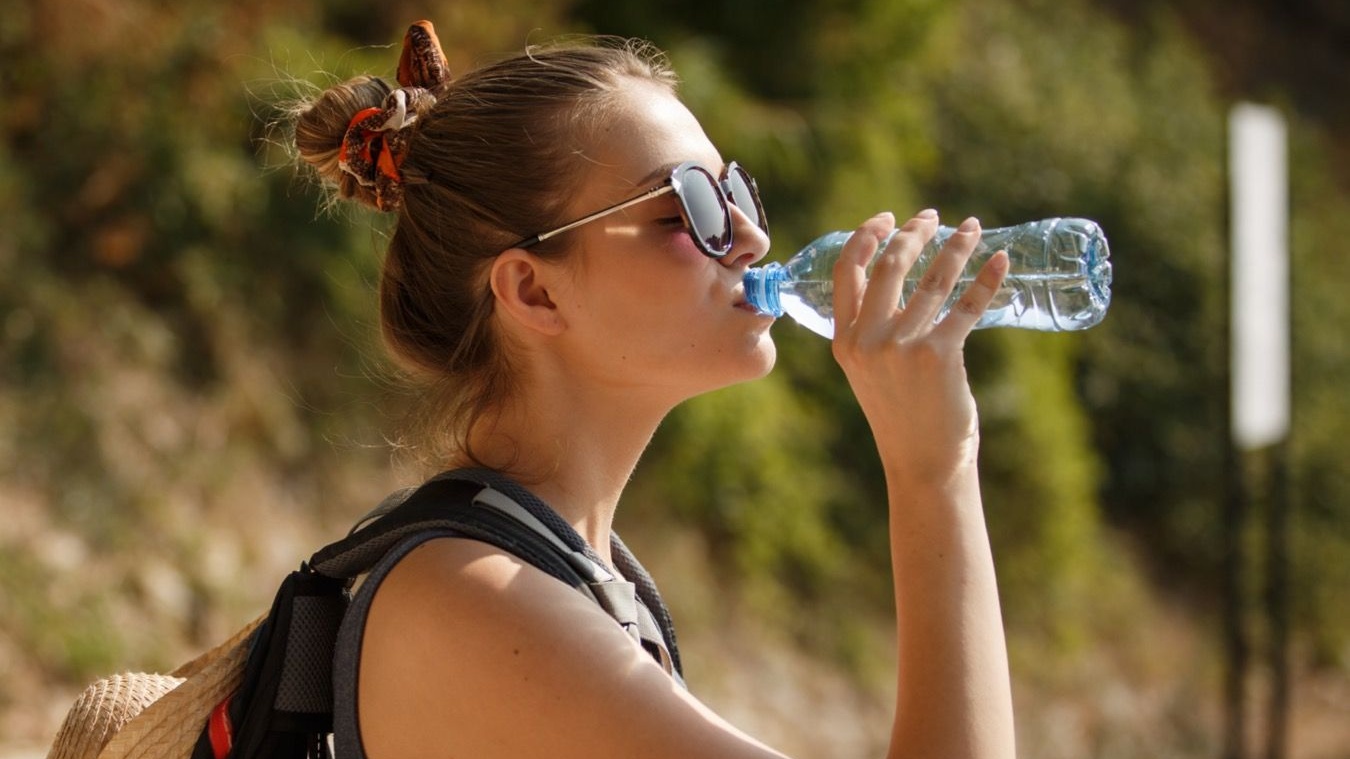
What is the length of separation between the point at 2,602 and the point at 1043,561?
5.51 meters

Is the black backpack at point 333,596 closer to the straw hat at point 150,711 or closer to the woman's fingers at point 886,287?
the straw hat at point 150,711

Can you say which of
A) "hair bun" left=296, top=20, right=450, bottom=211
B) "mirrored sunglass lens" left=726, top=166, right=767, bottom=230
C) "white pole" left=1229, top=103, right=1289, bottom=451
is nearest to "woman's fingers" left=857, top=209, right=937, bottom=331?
"mirrored sunglass lens" left=726, top=166, right=767, bottom=230

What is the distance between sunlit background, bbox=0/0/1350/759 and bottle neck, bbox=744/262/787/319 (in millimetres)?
758

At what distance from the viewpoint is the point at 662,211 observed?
6.17ft

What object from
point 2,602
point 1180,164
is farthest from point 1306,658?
point 2,602

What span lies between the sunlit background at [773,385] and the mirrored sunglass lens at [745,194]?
2.16 ft

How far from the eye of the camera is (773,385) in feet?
24.3

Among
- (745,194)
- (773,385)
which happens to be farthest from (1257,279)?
(745,194)

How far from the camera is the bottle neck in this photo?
1.92m

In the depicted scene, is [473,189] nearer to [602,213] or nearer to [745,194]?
[602,213]

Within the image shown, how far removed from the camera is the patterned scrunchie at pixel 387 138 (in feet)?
6.57

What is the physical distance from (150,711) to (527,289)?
66 cm

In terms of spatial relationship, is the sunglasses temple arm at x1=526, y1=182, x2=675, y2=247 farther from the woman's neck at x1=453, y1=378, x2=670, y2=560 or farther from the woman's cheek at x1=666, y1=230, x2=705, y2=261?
the woman's neck at x1=453, y1=378, x2=670, y2=560

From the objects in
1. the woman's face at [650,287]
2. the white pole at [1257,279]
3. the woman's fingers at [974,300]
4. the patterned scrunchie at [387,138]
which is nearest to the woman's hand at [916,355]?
the woman's fingers at [974,300]
